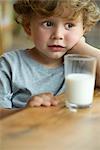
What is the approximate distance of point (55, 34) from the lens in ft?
3.73

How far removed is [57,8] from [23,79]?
26 cm

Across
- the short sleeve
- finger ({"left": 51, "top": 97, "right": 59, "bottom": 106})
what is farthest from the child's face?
finger ({"left": 51, "top": 97, "right": 59, "bottom": 106})

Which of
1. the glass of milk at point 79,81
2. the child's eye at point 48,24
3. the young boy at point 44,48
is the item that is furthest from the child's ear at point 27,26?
the glass of milk at point 79,81

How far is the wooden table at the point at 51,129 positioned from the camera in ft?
2.26

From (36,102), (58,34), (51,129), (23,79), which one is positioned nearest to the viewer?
(51,129)

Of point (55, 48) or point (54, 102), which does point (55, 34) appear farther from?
point (54, 102)

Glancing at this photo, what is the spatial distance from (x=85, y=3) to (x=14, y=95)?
0.38 metres

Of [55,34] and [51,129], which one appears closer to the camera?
[51,129]

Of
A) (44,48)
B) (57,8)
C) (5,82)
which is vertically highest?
(57,8)

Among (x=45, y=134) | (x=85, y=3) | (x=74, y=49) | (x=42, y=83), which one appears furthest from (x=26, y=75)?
(x=45, y=134)

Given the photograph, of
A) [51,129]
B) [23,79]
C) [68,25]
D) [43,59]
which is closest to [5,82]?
[23,79]

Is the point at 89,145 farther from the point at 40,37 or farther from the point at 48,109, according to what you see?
the point at 40,37

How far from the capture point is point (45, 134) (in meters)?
0.74

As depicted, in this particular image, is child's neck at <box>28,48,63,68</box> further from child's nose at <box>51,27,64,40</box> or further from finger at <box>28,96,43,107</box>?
finger at <box>28,96,43,107</box>
